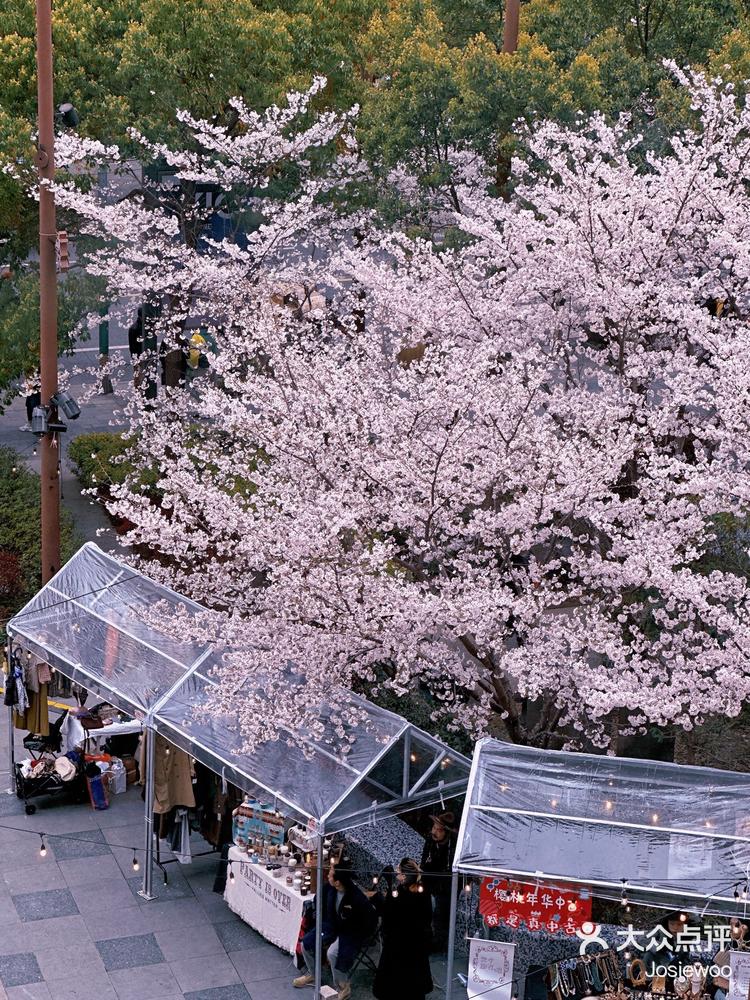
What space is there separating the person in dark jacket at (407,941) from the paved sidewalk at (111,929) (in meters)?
0.50

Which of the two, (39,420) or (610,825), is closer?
(610,825)

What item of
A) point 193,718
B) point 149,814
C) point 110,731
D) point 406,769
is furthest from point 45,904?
point 406,769

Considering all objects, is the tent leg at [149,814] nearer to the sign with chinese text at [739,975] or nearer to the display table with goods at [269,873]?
the display table with goods at [269,873]

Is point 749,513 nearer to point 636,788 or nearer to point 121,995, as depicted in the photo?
point 636,788

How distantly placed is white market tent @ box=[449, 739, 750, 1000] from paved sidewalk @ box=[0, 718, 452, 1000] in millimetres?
2355

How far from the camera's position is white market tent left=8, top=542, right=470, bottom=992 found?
1301 cm

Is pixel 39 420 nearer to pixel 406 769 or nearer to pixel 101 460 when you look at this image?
pixel 101 460

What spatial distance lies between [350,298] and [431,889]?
31.3ft

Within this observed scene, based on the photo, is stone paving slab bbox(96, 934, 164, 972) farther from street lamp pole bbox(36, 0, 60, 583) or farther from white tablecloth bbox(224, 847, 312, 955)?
street lamp pole bbox(36, 0, 60, 583)

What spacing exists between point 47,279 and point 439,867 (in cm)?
1001

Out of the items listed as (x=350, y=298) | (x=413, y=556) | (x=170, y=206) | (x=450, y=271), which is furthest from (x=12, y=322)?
(x=413, y=556)

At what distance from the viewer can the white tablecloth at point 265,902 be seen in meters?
13.5

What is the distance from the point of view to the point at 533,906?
11547 mm

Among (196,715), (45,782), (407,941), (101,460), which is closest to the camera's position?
(407,941)
